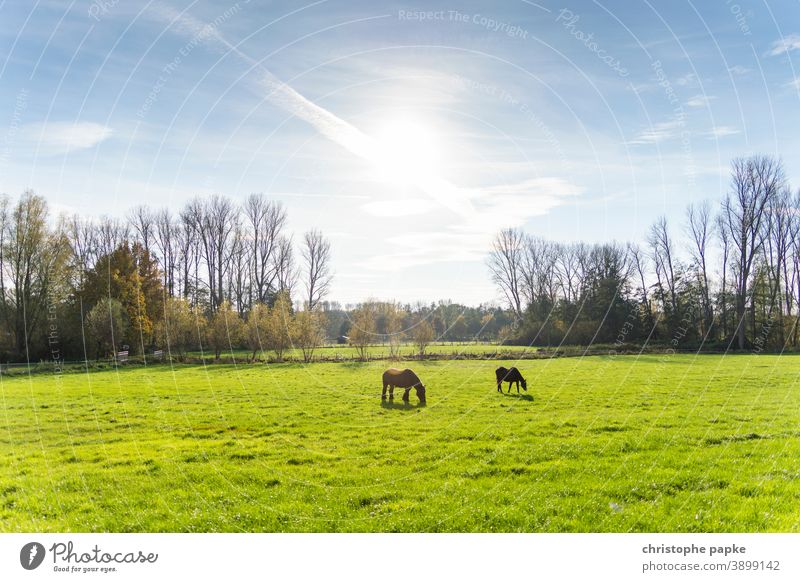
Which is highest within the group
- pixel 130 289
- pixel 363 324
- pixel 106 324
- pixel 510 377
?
pixel 130 289

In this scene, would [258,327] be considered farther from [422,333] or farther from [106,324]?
[422,333]

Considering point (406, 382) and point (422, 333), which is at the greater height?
point (422, 333)

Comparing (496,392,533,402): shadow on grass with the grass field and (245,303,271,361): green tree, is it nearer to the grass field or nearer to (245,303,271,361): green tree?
the grass field

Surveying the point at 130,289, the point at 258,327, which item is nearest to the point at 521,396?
the point at 258,327

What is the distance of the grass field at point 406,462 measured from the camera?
25.6 ft

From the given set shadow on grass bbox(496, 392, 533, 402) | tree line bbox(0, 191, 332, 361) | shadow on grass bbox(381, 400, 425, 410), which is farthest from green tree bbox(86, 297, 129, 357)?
shadow on grass bbox(496, 392, 533, 402)

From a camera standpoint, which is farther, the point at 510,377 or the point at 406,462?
the point at 510,377

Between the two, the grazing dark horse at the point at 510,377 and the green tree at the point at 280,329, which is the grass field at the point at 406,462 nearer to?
the grazing dark horse at the point at 510,377
